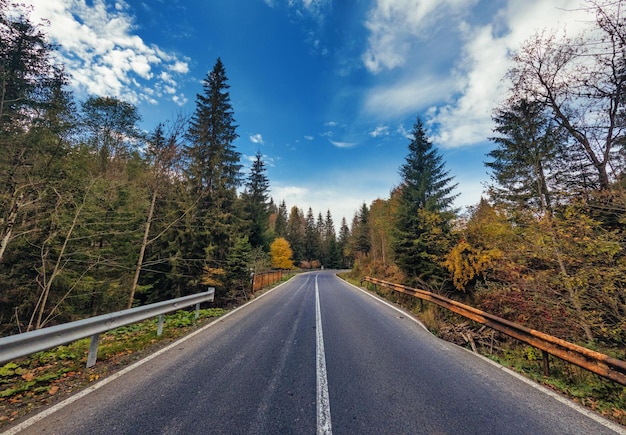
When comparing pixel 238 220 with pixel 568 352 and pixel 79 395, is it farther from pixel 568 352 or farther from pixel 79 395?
pixel 568 352

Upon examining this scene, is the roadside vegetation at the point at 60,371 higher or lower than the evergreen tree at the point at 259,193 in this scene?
lower

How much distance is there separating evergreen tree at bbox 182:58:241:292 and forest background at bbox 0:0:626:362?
93 mm

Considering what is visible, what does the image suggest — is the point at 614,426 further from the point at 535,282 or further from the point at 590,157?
the point at 590,157

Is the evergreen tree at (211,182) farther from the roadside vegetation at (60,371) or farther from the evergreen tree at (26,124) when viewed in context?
the roadside vegetation at (60,371)

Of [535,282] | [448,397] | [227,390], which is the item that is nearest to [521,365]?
[448,397]

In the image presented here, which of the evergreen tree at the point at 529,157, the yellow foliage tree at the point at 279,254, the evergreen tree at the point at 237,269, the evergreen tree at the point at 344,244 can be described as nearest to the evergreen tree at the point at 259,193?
the yellow foliage tree at the point at 279,254

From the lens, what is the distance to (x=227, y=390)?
123 inches

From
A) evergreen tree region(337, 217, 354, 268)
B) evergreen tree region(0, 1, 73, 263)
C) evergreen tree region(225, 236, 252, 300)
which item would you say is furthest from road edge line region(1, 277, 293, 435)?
evergreen tree region(337, 217, 354, 268)

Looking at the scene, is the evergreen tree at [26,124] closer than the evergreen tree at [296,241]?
Yes

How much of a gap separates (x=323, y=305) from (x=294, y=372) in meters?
6.41

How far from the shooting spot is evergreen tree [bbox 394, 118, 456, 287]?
13.0m

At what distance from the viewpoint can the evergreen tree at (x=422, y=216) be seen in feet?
42.8

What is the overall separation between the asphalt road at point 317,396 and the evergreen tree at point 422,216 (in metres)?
8.69

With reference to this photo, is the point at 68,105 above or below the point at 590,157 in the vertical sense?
above
